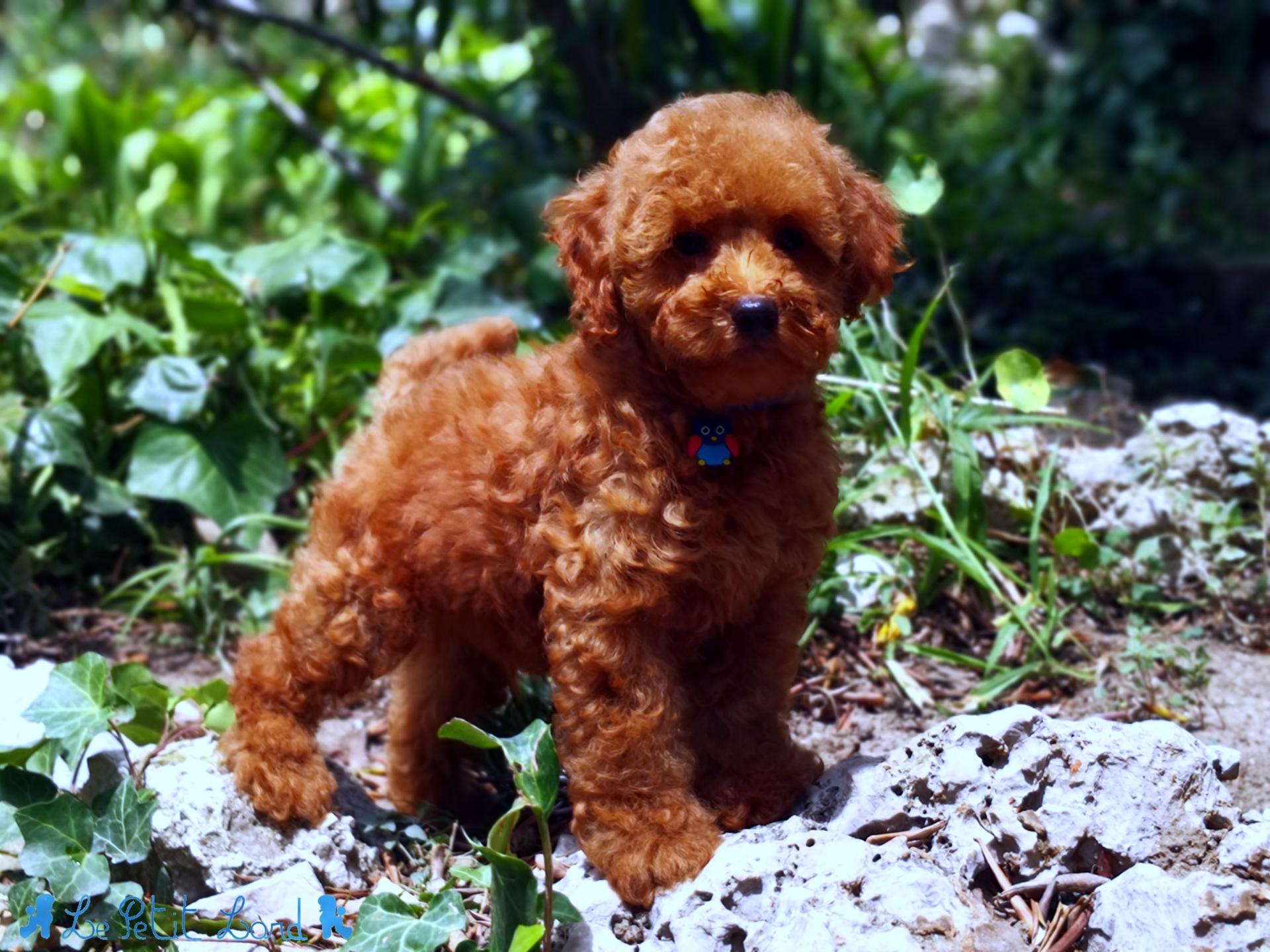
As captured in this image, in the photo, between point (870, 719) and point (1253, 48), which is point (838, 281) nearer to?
point (870, 719)

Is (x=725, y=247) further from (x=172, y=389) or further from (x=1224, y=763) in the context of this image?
(x=172, y=389)

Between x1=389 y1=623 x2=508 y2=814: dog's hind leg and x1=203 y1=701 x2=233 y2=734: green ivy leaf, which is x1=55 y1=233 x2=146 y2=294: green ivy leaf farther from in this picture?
x1=389 y1=623 x2=508 y2=814: dog's hind leg

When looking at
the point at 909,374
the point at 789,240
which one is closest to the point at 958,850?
the point at 789,240

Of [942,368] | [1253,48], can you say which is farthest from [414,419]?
[1253,48]

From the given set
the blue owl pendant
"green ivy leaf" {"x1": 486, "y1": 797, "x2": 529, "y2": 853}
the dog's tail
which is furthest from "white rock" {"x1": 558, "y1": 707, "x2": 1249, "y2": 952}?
the dog's tail

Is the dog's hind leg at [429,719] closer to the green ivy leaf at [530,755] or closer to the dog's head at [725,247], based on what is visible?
the green ivy leaf at [530,755]

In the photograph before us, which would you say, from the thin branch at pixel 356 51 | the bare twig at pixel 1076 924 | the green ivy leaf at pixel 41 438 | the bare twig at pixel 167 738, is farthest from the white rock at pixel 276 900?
the thin branch at pixel 356 51
